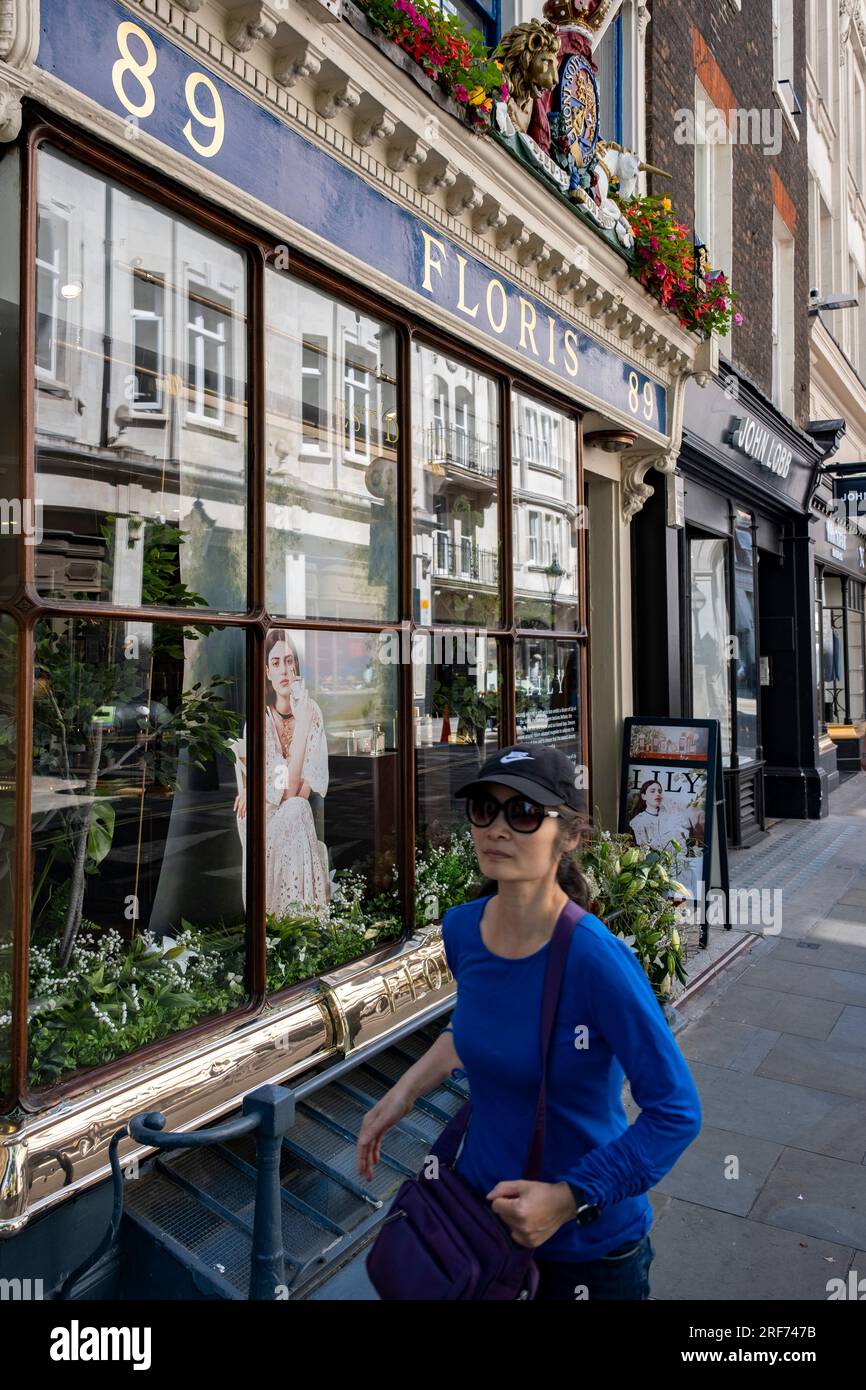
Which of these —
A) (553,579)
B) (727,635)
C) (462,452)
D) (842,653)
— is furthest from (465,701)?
(842,653)

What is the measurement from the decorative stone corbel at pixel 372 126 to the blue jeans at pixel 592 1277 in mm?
4527

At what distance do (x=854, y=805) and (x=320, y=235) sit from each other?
44.6 ft

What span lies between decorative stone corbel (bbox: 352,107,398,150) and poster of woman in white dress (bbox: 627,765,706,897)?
515cm

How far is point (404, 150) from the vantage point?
15.1ft

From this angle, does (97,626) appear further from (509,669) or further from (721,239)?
(721,239)

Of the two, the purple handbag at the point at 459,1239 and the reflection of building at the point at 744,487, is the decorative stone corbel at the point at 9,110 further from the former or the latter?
the reflection of building at the point at 744,487

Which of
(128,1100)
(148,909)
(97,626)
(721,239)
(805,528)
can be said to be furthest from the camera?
(805,528)

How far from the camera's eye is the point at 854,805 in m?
15.0

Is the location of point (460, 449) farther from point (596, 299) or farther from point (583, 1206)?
point (583, 1206)

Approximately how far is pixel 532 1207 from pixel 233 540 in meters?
3.03

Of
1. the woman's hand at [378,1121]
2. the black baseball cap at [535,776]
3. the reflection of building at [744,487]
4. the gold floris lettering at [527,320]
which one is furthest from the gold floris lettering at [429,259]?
the reflection of building at [744,487]

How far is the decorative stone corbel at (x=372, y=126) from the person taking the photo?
4.34 meters

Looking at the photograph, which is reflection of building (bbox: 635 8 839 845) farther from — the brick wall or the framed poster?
the framed poster
